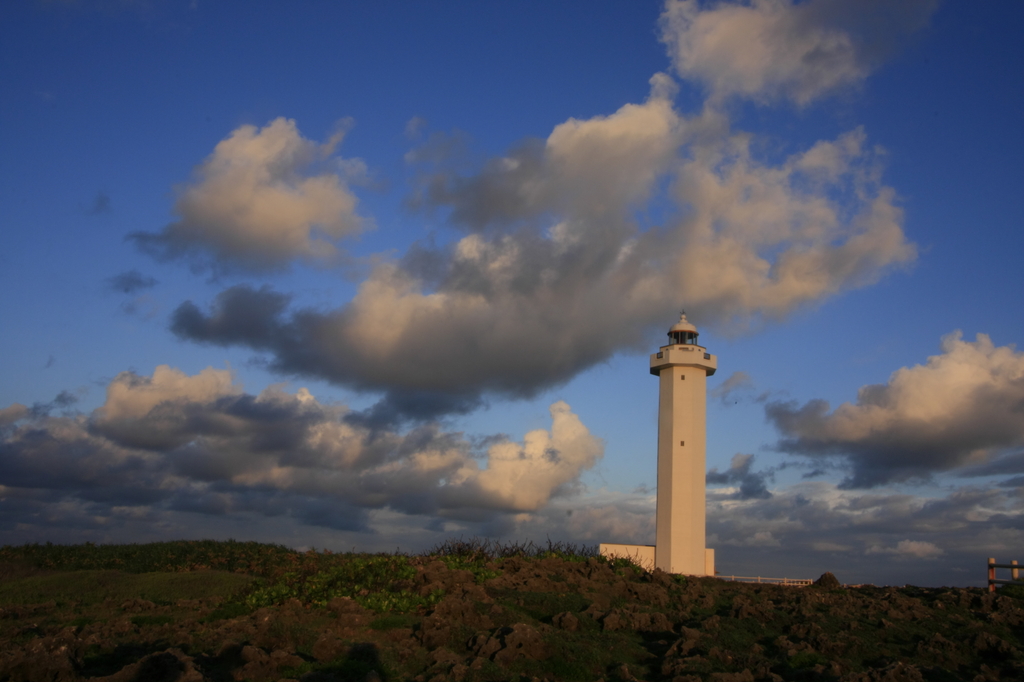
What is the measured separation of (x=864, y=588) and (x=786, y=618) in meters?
6.72

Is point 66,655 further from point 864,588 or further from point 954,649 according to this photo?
point 864,588

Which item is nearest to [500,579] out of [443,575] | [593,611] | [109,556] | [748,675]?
[443,575]

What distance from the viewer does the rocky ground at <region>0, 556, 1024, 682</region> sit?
13.7 meters

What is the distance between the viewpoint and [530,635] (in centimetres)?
1540

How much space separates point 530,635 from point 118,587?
13.9 metres

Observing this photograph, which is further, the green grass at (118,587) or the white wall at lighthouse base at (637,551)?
the white wall at lighthouse base at (637,551)

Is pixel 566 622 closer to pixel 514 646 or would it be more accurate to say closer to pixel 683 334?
pixel 514 646

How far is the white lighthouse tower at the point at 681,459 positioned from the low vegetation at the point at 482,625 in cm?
819

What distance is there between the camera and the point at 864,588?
23.7 meters

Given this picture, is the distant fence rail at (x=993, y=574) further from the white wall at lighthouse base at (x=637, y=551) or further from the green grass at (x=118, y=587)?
the green grass at (x=118, y=587)

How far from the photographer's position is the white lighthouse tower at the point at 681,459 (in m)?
33.5

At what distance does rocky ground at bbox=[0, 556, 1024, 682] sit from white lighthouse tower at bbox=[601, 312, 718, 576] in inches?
448

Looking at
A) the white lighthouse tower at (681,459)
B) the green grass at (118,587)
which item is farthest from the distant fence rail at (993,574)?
the green grass at (118,587)

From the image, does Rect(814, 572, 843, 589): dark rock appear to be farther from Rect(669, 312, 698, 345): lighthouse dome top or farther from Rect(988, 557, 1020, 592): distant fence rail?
Rect(669, 312, 698, 345): lighthouse dome top
